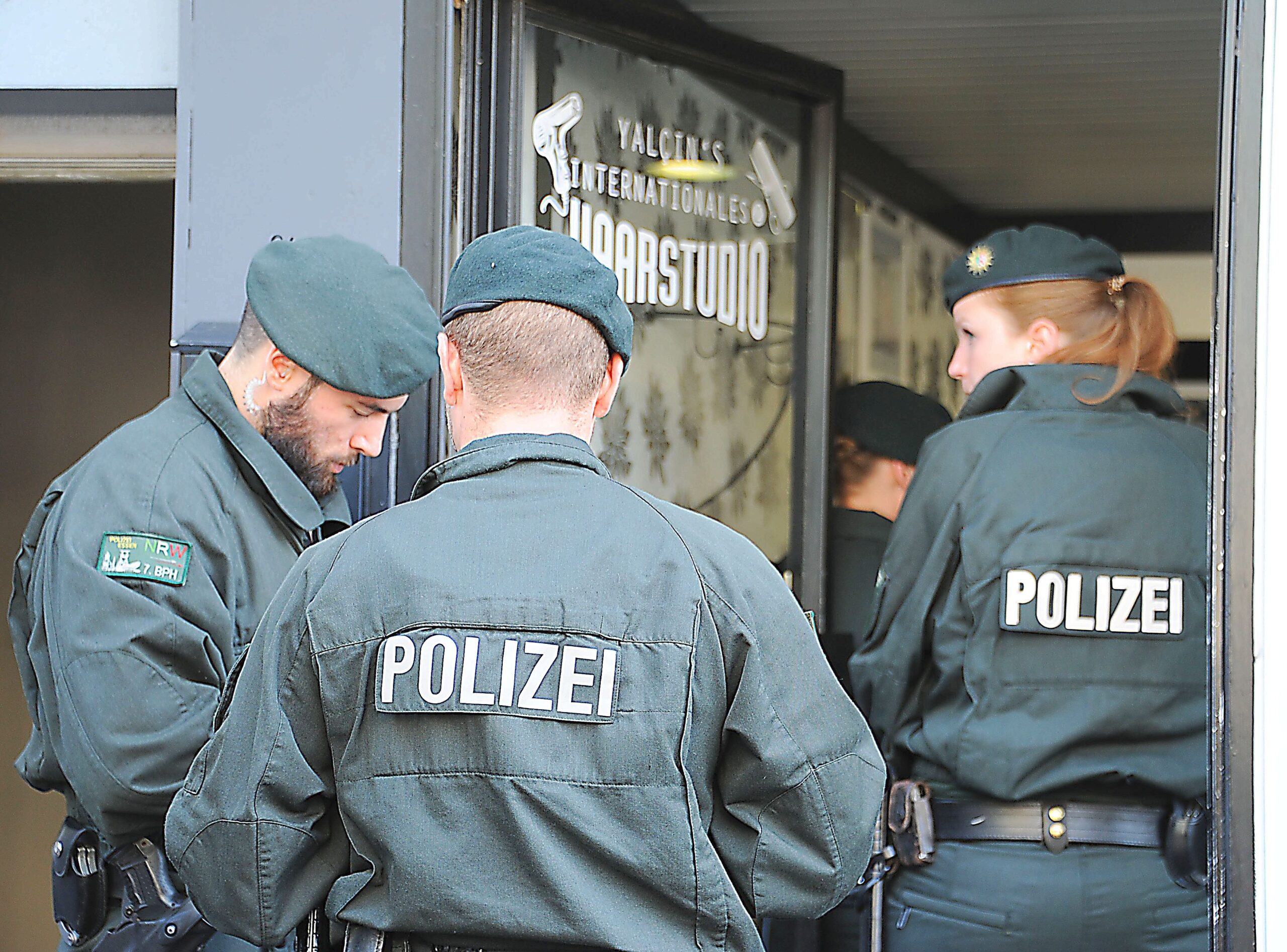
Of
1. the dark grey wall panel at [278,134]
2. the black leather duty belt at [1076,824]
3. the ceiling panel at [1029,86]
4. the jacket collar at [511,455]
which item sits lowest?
the black leather duty belt at [1076,824]

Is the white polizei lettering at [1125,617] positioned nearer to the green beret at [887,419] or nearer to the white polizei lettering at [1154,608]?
the white polizei lettering at [1154,608]

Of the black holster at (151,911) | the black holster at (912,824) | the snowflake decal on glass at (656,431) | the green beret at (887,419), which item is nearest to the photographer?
the black holster at (151,911)

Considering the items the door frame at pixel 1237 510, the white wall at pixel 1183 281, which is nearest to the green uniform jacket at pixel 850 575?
the door frame at pixel 1237 510

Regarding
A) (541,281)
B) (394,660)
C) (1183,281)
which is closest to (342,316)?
(541,281)

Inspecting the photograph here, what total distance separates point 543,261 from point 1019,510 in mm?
1138

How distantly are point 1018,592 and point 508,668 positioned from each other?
1.18 m

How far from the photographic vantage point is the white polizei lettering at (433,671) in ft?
4.91

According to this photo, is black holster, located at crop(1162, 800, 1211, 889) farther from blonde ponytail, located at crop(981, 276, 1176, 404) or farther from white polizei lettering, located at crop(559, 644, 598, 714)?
white polizei lettering, located at crop(559, 644, 598, 714)

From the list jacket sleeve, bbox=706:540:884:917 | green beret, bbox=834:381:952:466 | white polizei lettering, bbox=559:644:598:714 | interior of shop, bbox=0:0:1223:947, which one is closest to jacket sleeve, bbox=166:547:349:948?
white polizei lettering, bbox=559:644:598:714

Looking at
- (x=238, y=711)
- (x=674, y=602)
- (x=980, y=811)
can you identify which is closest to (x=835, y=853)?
(x=674, y=602)

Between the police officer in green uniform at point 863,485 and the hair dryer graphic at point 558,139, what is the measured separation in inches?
43.6

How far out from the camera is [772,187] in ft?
12.0

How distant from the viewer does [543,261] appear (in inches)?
64.8

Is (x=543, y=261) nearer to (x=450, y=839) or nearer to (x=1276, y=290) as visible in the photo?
(x=450, y=839)
